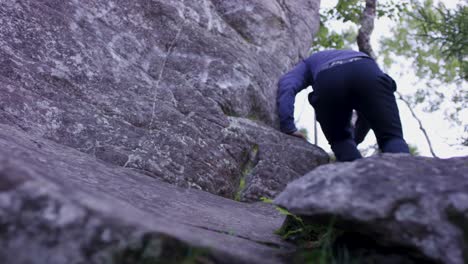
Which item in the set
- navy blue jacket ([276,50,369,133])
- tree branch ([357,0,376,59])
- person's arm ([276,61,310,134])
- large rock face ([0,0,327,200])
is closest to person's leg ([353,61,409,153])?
navy blue jacket ([276,50,369,133])

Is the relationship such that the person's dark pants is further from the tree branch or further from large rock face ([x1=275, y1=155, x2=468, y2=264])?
the tree branch

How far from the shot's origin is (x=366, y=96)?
3.66 m

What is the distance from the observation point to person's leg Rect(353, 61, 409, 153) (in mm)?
3619

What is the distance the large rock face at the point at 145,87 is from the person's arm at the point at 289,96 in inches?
8.4

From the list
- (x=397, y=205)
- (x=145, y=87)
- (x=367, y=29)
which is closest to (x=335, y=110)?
(x=145, y=87)

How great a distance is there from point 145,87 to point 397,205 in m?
3.49

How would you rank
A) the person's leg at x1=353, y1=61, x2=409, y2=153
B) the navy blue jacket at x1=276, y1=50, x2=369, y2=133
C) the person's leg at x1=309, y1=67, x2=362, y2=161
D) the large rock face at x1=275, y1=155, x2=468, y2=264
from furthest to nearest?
the navy blue jacket at x1=276, y1=50, x2=369, y2=133
the person's leg at x1=309, y1=67, x2=362, y2=161
the person's leg at x1=353, y1=61, x2=409, y2=153
the large rock face at x1=275, y1=155, x2=468, y2=264

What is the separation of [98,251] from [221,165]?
10.4 feet

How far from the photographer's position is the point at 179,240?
1468mm

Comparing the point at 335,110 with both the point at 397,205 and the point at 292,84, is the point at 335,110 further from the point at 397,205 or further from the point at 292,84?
the point at 397,205

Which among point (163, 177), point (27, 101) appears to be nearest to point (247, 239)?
point (163, 177)

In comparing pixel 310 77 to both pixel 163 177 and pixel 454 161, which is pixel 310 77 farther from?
pixel 454 161

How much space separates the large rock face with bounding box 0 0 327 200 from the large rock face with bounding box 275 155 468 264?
2347 mm

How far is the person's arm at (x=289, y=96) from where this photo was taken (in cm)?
532
